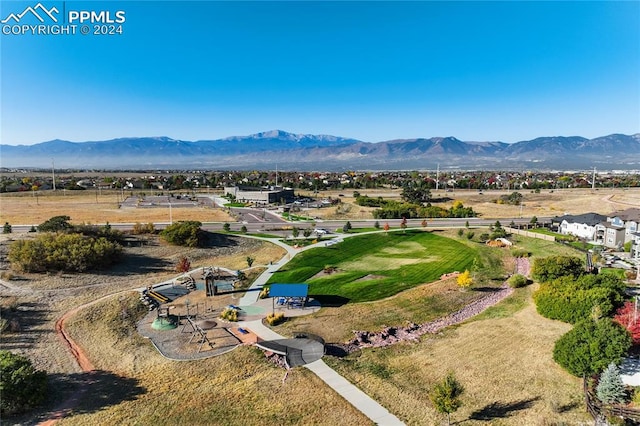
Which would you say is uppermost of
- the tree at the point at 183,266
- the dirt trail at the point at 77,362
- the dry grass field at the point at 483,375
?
the tree at the point at 183,266

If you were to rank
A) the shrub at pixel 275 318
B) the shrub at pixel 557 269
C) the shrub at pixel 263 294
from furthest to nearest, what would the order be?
the shrub at pixel 557 269 < the shrub at pixel 263 294 < the shrub at pixel 275 318

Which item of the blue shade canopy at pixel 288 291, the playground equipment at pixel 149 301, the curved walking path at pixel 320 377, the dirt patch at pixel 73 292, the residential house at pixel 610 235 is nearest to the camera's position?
the curved walking path at pixel 320 377

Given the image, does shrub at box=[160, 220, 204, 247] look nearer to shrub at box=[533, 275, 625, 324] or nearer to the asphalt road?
the asphalt road

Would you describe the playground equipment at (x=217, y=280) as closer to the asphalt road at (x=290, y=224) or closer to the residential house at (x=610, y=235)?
the asphalt road at (x=290, y=224)

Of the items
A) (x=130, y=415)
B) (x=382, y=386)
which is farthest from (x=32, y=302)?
(x=382, y=386)

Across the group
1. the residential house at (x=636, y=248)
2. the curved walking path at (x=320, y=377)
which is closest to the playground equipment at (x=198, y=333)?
the curved walking path at (x=320, y=377)

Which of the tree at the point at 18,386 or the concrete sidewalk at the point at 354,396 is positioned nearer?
the concrete sidewalk at the point at 354,396

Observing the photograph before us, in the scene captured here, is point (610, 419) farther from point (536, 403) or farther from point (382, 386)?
point (382, 386)
